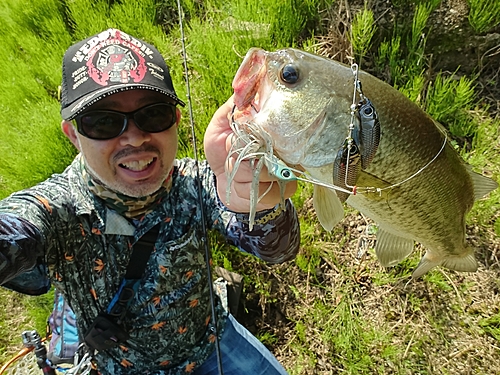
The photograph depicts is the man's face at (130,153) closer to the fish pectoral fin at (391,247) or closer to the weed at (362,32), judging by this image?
the fish pectoral fin at (391,247)

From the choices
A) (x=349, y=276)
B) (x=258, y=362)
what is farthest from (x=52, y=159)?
(x=349, y=276)

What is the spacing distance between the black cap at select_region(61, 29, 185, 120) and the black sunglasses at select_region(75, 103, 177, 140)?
0.04 meters

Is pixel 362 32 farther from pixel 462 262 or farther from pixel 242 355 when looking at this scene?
pixel 242 355

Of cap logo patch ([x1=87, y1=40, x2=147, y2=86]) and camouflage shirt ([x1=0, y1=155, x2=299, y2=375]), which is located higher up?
cap logo patch ([x1=87, y1=40, x2=147, y2=86])

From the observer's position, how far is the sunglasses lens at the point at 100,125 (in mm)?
1646

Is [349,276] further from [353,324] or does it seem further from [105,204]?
[105,204]

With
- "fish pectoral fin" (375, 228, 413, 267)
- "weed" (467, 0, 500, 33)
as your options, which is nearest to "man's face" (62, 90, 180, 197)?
"fish pectoral fin" (375, 228, 413, 267)

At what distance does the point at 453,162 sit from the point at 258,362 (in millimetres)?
1662

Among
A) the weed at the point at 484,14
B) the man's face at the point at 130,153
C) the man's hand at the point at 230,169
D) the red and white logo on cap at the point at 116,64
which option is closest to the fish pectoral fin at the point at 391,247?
the man's hand at the point at 230,169

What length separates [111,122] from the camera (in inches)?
65.4

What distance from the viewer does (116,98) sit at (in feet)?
5.54

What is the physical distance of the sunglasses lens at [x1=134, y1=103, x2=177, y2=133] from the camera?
1.69 meters

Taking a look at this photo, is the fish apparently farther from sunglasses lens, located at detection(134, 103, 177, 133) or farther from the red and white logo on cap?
the red and white logo on cap

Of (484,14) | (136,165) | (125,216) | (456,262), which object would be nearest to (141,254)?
(125,216)
